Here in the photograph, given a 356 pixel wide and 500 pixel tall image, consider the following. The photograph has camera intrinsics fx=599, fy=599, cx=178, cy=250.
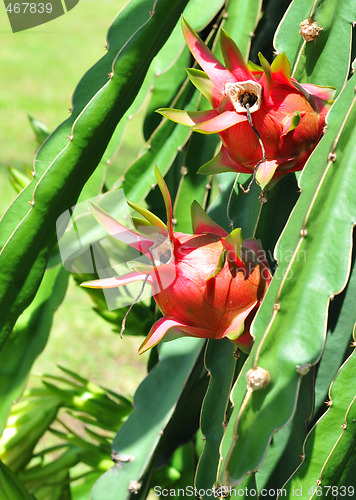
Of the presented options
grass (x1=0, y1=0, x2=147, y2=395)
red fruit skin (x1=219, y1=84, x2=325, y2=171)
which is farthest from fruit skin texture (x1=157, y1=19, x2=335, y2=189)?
grass (x1=0, y1=0, x2=147, y2=395)

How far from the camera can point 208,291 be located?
544mm

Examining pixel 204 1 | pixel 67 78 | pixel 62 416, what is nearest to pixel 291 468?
pixel 204 1

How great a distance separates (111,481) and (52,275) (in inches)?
13.9

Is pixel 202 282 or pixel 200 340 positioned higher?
pixel 202 282

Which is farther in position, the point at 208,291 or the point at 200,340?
the point at 200,340

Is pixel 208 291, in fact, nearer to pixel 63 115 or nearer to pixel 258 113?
pixel 258 113

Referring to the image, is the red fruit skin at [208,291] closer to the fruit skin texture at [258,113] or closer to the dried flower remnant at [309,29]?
the fruit skin texture at [258,113]

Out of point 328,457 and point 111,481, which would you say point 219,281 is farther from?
point 111,481

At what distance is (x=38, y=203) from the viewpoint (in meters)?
0.73

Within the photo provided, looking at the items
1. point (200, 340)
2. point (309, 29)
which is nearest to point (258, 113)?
point (309, 29)

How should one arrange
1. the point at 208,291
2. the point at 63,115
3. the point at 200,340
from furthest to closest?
the point at 63,115 < the point at 200,340 < the point at 208,291

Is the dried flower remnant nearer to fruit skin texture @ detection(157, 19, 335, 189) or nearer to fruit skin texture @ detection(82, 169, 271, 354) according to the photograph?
fruit skin texture @ detection(157, 19, 335, 189)

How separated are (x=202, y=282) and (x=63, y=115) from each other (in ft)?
11.6

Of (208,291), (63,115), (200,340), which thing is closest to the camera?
(208,291)
